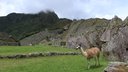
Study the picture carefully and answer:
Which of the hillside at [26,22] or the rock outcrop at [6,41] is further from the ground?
the hillside at [26,22]

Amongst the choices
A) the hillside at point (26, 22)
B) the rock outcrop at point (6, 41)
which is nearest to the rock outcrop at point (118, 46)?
the rock outcrop at point (6, 41)

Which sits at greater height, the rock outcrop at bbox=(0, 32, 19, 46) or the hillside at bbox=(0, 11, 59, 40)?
the hillside at bbox=(0, 11, 59, 40)

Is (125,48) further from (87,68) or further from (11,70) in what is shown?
(11,70)

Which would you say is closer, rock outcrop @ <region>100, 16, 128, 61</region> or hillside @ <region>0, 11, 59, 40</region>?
rock outcrop @ <region>100, 16, 128, 61</region>

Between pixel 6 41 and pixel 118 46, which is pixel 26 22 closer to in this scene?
pixel 6 41

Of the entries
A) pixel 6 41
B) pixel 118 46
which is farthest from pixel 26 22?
pixel 118 46

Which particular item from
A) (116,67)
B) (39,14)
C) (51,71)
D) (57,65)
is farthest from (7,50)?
(39,14)

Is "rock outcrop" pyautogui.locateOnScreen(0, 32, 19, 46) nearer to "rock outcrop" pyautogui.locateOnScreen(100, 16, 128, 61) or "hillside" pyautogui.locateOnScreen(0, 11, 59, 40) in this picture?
"rock outcrop" pyautogui.locateOnScreen(100, 16, 128, 61)

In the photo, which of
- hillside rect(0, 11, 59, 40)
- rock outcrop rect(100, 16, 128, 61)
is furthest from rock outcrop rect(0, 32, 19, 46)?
hillside rect(0, 11, 59, 40)

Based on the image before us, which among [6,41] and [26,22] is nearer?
[6,41]

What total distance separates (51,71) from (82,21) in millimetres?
67485

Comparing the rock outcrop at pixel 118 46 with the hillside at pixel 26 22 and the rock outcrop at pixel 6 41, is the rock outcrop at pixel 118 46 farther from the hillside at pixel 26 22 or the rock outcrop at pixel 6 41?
the hillside at pixel 26 22

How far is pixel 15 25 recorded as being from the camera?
170 m

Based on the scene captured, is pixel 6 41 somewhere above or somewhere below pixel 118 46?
above
